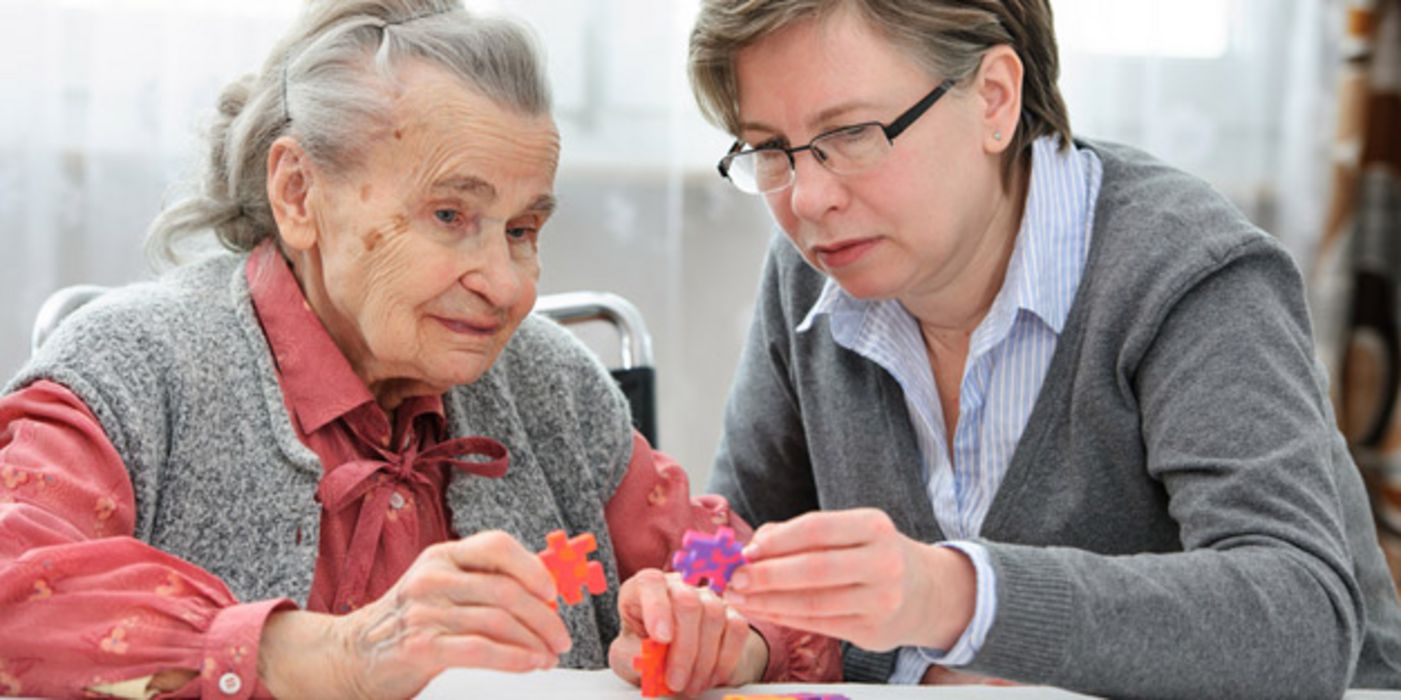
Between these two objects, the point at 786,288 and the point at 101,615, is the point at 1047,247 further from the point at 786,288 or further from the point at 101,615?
the point at 101,615

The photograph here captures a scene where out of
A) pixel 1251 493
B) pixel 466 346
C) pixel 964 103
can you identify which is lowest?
pixel 1251 493

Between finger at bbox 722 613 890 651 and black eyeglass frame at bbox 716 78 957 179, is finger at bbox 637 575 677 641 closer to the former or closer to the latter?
finger at bbox 722 613 890 651

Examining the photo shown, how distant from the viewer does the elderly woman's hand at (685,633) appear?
1.38m

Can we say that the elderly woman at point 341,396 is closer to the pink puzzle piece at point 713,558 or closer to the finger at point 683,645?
the finger at point 683,645

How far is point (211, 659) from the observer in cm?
117

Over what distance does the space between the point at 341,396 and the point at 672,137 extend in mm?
1500

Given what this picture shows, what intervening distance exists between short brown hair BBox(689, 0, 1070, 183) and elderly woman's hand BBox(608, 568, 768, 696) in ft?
1.76

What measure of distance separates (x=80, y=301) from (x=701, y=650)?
901 mm

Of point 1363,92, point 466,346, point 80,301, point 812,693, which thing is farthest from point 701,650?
point 1363,92

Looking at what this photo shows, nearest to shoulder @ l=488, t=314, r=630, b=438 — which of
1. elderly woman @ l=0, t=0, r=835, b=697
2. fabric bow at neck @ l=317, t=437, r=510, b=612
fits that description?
elderly woman @ l=0, t=0, r=835, b=697

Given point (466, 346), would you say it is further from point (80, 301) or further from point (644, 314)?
point (644, 314)

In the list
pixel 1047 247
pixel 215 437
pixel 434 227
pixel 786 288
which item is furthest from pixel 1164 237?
pixel 215 437

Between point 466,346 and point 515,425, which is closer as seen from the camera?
point 466,346

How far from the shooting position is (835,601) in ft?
3.90
